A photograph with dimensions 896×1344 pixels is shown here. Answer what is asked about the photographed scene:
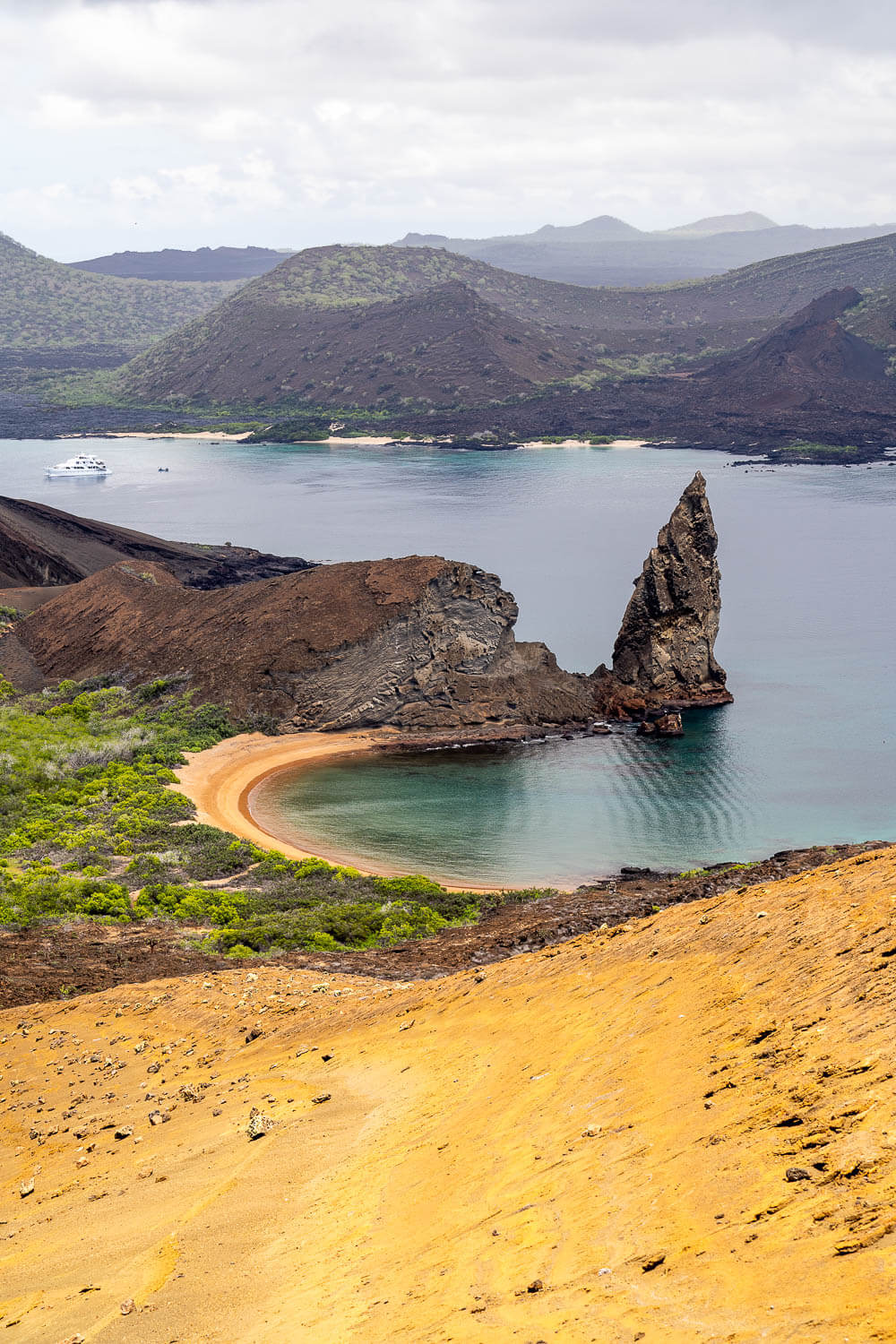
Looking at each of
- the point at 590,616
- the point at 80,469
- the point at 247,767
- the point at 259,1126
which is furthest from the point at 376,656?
the point at 80,469

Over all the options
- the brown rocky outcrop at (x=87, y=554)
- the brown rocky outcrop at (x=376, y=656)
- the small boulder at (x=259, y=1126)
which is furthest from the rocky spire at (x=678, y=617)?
the small boulder at (x=259, y=1126)

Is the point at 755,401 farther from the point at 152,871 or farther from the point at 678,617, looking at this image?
the point at 152,871

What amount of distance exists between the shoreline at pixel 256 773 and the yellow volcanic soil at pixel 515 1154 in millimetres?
15850

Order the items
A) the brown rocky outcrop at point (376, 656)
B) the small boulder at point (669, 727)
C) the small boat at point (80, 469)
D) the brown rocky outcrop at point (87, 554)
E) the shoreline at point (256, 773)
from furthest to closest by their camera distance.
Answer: the small boat at point (80, 469), the brown rocky outcrop at point (87, 554), the brown rocky outcrop at point (376, 656), the small boulder at point (669, 727), the shoreline at point (256, 773)

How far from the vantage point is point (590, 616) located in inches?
2803

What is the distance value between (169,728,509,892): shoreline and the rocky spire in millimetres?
11418

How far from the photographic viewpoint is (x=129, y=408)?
7589 inches

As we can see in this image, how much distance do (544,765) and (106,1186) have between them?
3254 cm

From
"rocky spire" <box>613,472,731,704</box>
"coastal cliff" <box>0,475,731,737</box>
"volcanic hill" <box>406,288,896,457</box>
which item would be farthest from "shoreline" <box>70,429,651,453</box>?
"coastal cliff" <box>0,475,731,737</box>

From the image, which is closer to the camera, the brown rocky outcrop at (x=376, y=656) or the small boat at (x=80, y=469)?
the brown rocky outcrop at (x=376, y=656)

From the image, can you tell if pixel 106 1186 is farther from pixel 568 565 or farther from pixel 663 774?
pixel 568 565

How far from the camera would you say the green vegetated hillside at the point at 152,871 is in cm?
2712

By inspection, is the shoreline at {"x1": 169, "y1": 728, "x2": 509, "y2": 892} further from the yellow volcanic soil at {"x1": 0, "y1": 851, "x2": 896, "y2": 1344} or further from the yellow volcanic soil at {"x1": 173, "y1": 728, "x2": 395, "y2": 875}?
the yellow volcanic soil at {"x1": 0, "y1": 851, "x2": 896, "y2": 1344}

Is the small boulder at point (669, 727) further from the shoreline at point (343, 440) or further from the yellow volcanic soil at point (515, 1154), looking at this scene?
the shoreline at point (343, 440)
